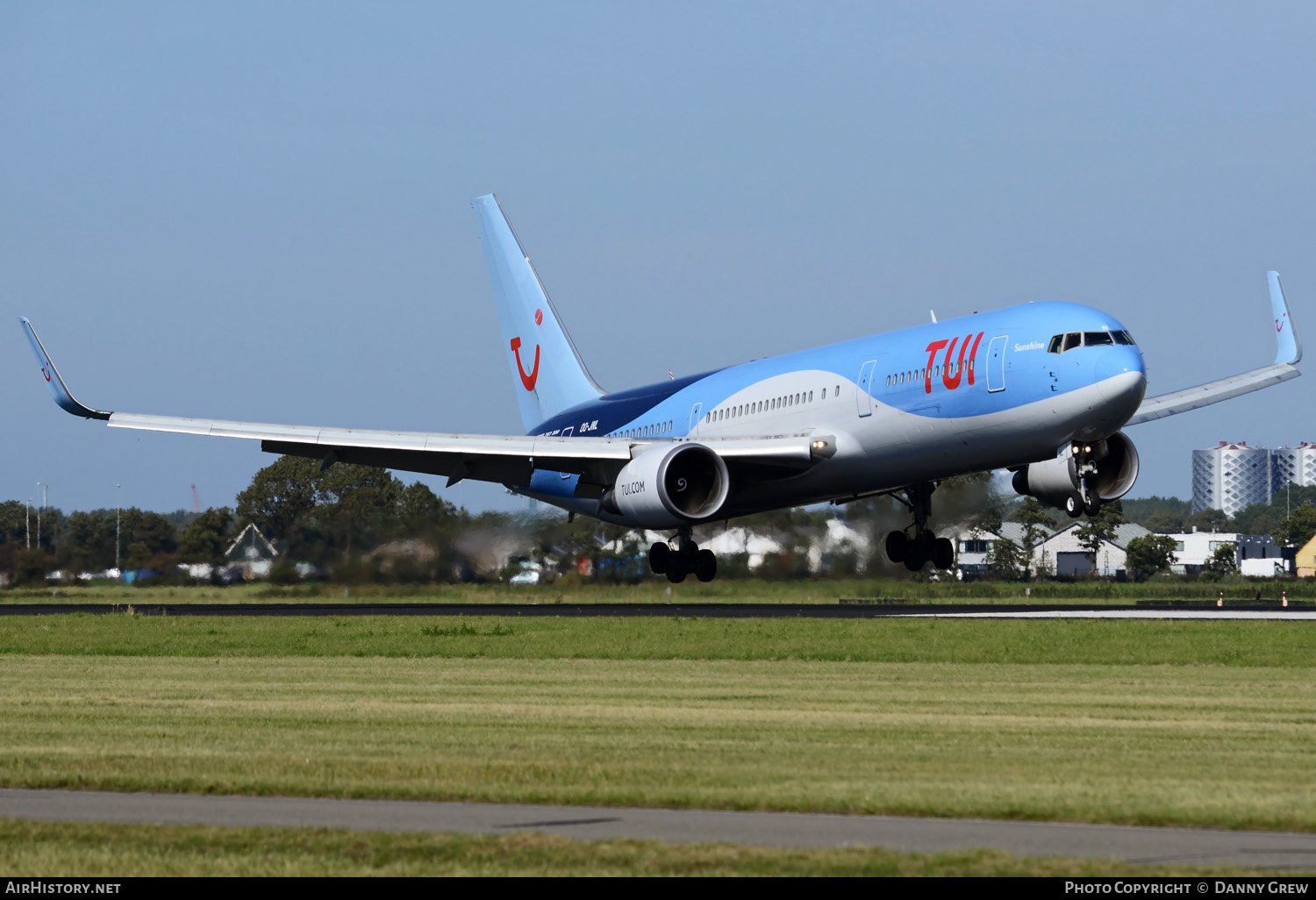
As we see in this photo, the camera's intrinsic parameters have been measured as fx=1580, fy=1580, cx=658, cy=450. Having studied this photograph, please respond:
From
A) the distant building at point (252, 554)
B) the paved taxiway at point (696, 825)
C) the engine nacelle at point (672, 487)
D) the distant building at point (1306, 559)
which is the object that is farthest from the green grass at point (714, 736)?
the distant building at point (1306, 559)

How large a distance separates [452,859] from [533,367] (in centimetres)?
4512

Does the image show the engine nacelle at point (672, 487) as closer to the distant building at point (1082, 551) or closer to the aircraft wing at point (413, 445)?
the aircraft wing at point (413, 445)

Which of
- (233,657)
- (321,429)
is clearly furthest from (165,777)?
(321,429)

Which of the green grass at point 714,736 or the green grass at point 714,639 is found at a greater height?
the green grass at point 714,639

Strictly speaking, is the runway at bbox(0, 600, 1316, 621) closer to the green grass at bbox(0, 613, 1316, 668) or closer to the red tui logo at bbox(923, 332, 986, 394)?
the green grass at bbox(0, 613, 1316, 668)

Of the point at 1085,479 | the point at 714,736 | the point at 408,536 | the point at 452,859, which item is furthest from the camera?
the point at 408,536

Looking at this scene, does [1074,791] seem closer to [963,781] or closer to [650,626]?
[963,781]

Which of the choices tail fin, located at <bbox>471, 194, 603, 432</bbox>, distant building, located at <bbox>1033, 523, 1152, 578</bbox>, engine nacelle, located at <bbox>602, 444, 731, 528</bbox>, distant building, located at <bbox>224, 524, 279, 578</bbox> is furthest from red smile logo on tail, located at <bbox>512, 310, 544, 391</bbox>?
distant building, located at <bbox>1033, 523, 1152, 578</bbox>

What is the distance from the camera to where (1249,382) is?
142 feet

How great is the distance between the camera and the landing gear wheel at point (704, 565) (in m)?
42.5

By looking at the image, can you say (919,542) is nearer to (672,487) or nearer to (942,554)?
(942,554)

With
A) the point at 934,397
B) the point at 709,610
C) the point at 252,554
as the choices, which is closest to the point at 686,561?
the point at 709,610

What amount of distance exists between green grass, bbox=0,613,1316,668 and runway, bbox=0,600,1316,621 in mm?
2872

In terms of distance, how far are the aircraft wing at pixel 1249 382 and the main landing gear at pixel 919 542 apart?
18.9 ft
